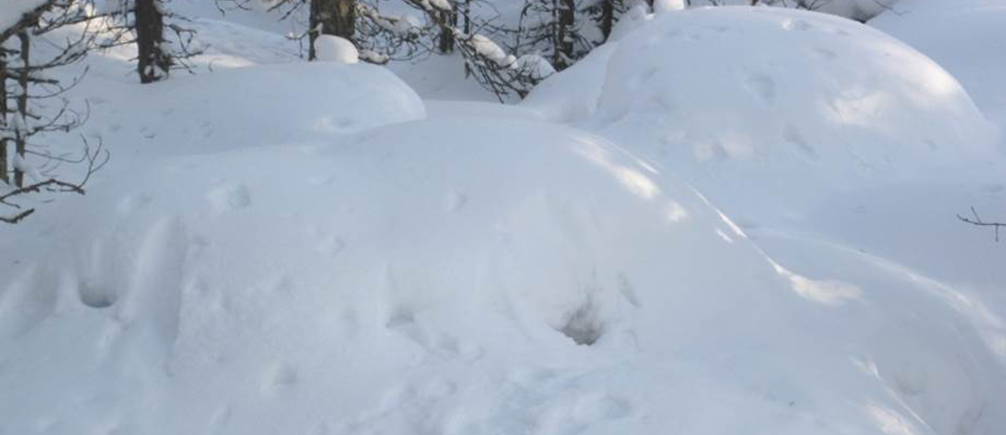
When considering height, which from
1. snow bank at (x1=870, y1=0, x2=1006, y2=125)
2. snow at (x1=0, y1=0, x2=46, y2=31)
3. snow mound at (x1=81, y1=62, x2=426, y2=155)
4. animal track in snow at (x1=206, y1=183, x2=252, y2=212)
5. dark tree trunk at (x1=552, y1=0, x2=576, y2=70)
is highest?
snow at (x1=0, y1=0, x2=46, y2=31)

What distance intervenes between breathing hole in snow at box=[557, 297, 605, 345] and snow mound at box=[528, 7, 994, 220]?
364cm

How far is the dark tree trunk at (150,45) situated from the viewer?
37.5ft

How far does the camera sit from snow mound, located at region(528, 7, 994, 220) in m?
8.61

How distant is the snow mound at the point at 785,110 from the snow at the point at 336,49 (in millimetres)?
2688

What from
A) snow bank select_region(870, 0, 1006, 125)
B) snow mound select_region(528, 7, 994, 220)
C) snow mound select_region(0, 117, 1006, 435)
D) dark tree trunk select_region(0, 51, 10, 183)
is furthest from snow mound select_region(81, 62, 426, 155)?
snow bank select_region(870, 0, 1006, 125)

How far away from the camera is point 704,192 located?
8.30 m

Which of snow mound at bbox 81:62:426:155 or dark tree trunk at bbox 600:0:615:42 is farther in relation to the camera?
dark tree trunk at bbox 600:0:615:42

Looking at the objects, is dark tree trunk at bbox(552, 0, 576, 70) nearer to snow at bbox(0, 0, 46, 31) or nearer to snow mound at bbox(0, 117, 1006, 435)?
snow mound at bbox(0, 117, 1006, 435)

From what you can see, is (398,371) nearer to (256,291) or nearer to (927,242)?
(256,291)

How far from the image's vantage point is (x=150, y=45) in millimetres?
11391

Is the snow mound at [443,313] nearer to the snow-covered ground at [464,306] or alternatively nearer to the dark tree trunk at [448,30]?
the snow-covered ground at [464,306]

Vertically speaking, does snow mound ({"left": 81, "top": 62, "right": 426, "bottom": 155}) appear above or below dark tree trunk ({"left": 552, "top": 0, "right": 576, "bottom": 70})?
above

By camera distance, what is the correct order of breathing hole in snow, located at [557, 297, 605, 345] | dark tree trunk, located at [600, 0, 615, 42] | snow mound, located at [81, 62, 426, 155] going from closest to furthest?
breathing hole in snow, located at [557, 297, 605, 345] → snow mound, located at [81, 62, 426, 155] → dark tree trunk, located at [600, 0, 615, 42]

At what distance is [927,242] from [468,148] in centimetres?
402
